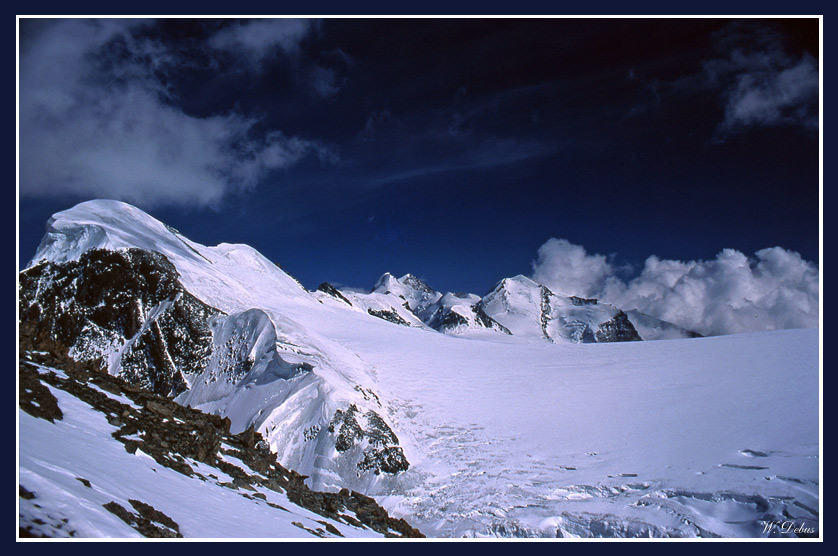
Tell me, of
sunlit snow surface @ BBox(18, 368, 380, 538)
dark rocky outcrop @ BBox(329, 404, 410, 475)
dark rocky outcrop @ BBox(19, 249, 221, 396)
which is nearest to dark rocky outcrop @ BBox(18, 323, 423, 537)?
sunlit snow surface @ BBox(18, 368, 380, 538)

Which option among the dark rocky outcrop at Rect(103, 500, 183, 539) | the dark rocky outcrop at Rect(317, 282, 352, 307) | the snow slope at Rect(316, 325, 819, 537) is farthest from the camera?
the dark rocky outcrop at Rect(317, 282, 352, 307)

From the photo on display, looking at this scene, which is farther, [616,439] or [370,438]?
[370,438]

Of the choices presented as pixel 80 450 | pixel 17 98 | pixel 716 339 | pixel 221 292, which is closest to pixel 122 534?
pixel 80 450

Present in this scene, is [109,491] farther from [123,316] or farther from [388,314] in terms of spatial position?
[388,314]

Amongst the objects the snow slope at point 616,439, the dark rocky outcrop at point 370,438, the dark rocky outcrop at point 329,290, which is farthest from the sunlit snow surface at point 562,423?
the dark rocky outcrop at point 329,290

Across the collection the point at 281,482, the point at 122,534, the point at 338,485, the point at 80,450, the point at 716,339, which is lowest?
the point at 338,485

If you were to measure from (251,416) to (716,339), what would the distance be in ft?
109

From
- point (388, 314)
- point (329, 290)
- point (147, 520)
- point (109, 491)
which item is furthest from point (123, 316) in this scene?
point (388, 314)

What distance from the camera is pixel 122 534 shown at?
765cm

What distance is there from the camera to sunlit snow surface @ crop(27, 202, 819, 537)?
1650 cm

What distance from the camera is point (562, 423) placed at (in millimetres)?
25438

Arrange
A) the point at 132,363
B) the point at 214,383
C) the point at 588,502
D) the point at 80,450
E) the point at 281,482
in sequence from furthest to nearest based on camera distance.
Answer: the point at 132,363
the point at 214,383
the point at 588,502
the point at 281,482
the point at 80,450

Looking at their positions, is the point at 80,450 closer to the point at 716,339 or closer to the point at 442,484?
the point at 442,484

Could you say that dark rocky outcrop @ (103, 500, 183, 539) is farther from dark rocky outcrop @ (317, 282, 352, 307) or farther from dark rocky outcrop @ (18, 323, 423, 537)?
dark rocky outcrop @ (317, 282, 352, 307)
